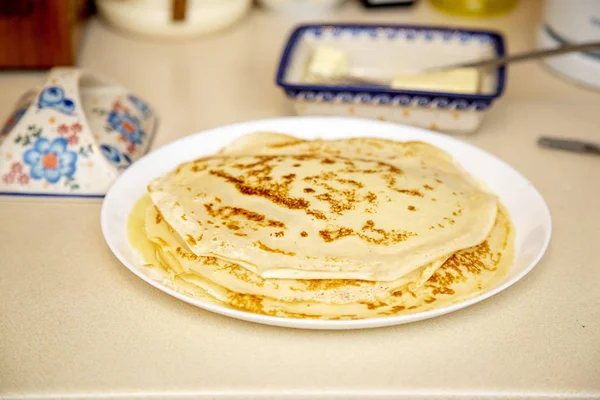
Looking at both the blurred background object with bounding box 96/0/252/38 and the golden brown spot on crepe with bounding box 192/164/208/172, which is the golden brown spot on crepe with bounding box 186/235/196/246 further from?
the blurred background object with bounding box 96/0/252/38

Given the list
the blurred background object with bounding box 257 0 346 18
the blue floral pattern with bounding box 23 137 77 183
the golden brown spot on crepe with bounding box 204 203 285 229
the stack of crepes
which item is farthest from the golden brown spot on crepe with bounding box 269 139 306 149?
the blurred background object with bounding box 257 0 346 18

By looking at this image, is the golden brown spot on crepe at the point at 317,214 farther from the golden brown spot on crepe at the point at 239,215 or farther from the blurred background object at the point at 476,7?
the blurred background object at the point at 476,7

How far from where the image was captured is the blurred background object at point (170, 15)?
5.43 feet

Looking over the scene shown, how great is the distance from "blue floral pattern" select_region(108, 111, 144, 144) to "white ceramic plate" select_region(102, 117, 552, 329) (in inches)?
4.5

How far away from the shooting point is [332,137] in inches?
49.8

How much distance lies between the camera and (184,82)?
157 cm

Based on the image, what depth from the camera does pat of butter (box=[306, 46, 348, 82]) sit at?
1452 millimetres

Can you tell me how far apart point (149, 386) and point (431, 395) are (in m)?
0.33

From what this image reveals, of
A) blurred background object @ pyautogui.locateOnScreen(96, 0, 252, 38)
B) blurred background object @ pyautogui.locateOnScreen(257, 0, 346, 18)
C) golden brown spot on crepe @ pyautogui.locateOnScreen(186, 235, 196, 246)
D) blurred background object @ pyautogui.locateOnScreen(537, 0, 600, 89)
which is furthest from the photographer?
blurred background object @ pyautogui.locateOnScreen(257, 0, 346, 18)

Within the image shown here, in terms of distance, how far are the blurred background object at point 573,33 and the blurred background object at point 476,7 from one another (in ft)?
0.96

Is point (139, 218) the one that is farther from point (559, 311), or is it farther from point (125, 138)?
point (559, 311)

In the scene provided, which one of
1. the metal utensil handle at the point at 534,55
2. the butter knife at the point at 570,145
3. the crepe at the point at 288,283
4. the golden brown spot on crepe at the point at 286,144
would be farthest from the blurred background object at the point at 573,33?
the crepe at the point at 288,283

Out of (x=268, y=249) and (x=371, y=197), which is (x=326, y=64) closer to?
(x=371, y=197)

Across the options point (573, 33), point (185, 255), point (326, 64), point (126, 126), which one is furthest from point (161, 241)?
point (573, 33)
